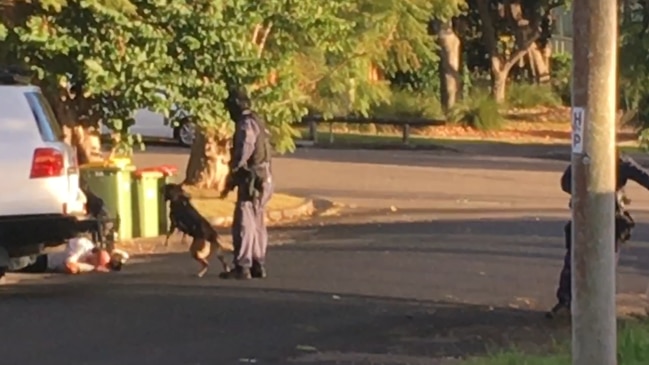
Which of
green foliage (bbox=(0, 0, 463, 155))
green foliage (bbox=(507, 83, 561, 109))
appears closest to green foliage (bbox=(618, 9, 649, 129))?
green foliage (bbox=(0, 0, 463, 155))

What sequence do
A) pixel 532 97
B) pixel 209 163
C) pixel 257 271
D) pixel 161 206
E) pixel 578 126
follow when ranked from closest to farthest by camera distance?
1. pixel 578 126
2. pixel 257 271
3. pixel 161 206
4. pixel 209 163
5. pixel 532 97

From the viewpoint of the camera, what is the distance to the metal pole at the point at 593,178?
271 inches

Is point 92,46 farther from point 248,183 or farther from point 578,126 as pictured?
point 578,126

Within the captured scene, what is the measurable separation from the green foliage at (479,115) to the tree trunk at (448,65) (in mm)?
697

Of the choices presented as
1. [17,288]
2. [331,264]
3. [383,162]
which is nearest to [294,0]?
[331,264]

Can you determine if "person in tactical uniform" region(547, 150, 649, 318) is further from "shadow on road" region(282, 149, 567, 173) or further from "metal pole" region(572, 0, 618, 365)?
"shadow on road" region(282, 149, 567, 173)

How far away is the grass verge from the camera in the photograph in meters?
20.9

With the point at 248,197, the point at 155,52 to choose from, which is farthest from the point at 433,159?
the point at 248,197

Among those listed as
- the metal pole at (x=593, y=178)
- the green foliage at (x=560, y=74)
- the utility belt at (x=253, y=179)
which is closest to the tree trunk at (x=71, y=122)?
the utility belt at (x=253, y=179)

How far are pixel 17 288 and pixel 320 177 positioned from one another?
573 inches

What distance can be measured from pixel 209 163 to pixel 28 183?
421 inches

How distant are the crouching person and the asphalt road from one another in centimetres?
14

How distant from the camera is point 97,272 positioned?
14.6 m

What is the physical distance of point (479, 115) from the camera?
42.3 m
